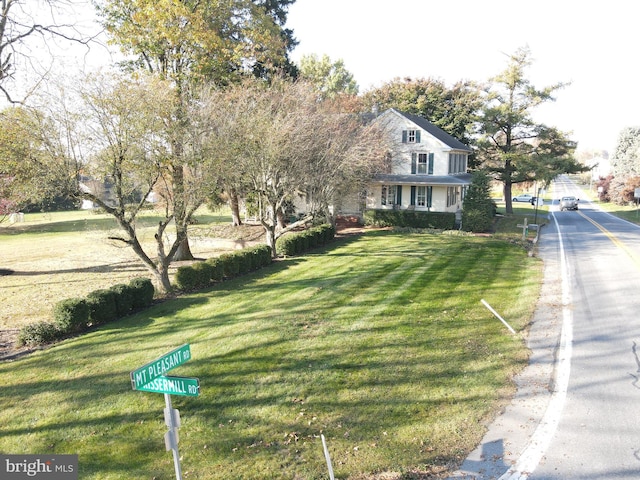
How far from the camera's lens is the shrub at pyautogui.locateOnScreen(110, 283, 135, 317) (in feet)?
42.5

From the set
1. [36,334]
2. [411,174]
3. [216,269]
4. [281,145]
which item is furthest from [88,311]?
[411,174]

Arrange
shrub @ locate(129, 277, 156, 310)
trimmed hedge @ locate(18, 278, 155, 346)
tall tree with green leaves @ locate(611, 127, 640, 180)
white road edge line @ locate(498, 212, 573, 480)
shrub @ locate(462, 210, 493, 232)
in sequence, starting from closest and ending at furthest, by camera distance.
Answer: white road edge line @ locate(498, 212, 573, 480) → trimmed hedge @ locate(18, 278, 155, 346) → shrub @ locate(129, 277, 156, 310) → shrub @ locate(462, 210, 493, 232) → tall tree with green leaves @ locate(611, 127, 640, 180)

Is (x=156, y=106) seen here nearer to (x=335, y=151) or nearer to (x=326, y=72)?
(x=335, y=151)

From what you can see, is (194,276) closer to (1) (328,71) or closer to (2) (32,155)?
(2) (32,155)

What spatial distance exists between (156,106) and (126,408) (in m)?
8.82

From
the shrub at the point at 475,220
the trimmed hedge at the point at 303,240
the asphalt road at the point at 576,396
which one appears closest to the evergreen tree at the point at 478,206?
the shrub at the point at 475,220

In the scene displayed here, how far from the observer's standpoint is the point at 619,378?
28.9 feet

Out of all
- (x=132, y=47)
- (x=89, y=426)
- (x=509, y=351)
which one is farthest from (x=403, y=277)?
(x=132, y=47)

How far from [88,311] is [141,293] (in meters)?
1.80

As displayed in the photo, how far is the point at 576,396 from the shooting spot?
8.09m

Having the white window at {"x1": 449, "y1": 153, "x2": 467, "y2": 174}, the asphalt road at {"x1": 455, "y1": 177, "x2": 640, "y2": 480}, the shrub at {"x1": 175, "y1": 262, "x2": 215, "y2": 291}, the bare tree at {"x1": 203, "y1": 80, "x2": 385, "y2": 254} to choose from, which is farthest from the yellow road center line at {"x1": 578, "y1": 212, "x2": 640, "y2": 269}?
the shrub at {"x1": 175, "y1": 262, "x2": 215, "y2": 291}

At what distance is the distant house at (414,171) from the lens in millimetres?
34062

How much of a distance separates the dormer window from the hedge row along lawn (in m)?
21.6

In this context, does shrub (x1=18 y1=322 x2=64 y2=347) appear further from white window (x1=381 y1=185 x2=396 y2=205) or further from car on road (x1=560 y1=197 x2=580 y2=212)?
car on road (x1=560 y1=197 x2=580 y2=212)
